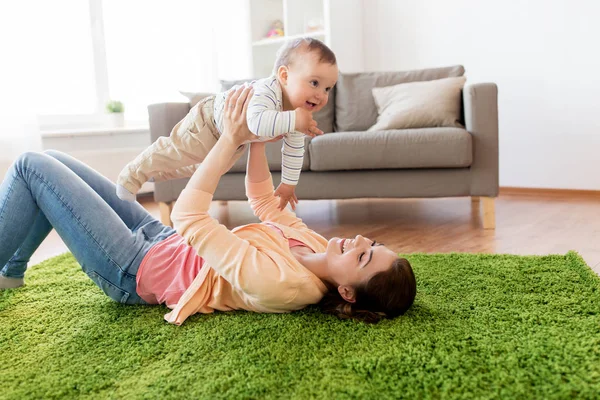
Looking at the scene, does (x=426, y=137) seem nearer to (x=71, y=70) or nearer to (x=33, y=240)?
(x=33, y=240)

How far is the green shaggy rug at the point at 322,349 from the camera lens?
122 centimetres

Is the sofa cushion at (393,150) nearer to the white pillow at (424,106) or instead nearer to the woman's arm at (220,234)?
the white pillow at (424,106)

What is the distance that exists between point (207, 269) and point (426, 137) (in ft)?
6.02

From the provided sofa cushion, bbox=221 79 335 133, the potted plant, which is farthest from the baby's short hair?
the potted plant

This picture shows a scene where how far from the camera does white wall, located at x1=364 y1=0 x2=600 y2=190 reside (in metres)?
4.10

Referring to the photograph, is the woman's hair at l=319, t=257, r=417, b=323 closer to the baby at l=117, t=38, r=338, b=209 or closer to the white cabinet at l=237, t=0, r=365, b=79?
the baby at l=117, t=38, r=338, b=209

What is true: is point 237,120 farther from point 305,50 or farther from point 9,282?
point 9,282

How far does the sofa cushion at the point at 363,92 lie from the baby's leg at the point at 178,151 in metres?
2.15

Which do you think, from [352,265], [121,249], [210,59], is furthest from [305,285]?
[210,59]

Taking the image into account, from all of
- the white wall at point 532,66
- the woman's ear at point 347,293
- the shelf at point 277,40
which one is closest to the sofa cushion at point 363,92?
the white wall at point 532,66

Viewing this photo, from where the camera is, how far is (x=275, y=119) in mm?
1523

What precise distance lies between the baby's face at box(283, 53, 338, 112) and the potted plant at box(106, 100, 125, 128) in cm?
313

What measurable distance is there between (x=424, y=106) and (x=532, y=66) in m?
1.33

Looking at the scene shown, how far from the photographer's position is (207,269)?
1.59 meters
